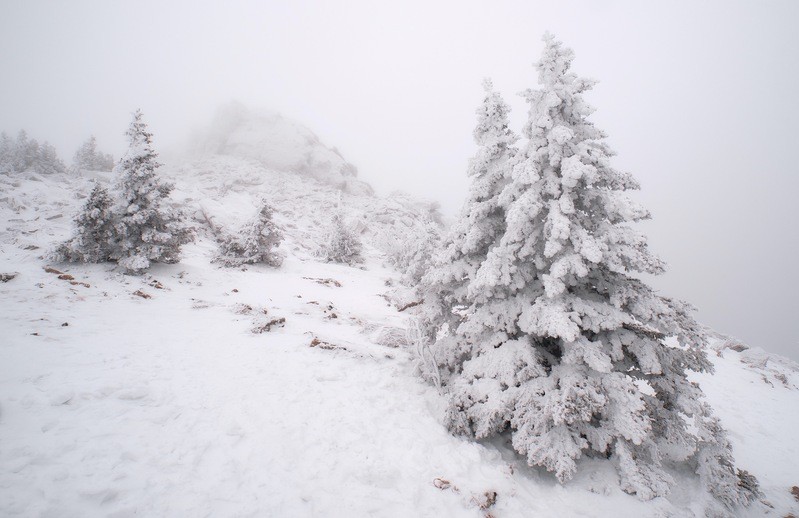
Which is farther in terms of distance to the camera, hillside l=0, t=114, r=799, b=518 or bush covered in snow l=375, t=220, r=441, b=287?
bush covered in snow l=375, t=220, r=441, b=287

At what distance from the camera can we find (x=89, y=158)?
36.8 meters

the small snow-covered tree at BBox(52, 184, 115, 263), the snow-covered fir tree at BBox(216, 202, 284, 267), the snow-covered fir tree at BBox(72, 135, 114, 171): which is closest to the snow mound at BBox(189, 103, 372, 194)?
the snow-covered fir tree at BBox(72, 135, 114, 171)

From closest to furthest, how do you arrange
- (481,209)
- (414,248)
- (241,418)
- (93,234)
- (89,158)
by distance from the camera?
(241,418)
(481,209)
(93,234)
(414,248)
(89,158)

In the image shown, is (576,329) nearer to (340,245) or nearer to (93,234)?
(93,234)

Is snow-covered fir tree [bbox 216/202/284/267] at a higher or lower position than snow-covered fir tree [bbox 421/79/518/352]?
lower

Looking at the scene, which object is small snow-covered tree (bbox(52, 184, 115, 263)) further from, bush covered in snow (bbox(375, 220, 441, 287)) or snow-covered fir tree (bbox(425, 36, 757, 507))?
snow-covered fir tree (bbox(425, 36, 757, 507))

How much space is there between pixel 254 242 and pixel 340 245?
8.50 metres

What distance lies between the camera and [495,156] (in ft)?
25.1

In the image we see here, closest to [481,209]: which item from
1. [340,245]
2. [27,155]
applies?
[340,245]

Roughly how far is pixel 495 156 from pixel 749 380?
18.2m

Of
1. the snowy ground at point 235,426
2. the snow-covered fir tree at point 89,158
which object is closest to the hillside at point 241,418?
the snowy ground at point 235,426

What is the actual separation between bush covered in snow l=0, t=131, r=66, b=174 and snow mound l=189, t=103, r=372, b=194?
2541 cm

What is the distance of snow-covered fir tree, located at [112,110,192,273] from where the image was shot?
1388 cm

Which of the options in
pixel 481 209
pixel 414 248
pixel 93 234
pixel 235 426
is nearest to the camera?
pixel 235 426
